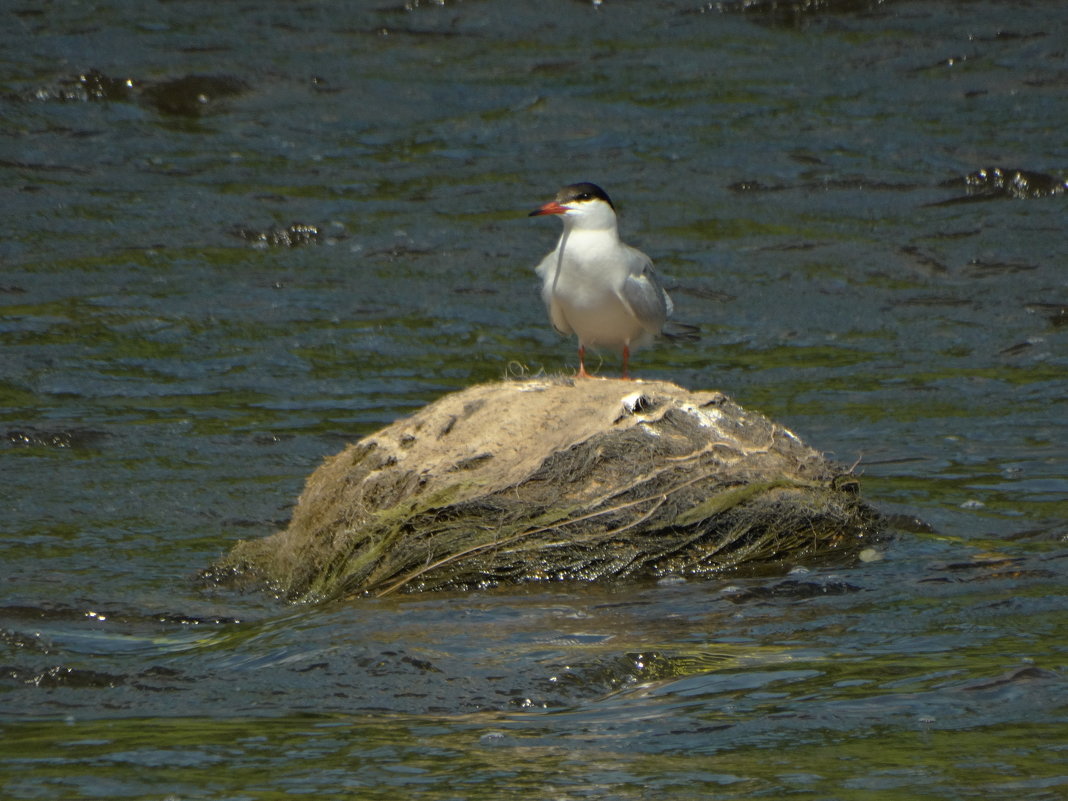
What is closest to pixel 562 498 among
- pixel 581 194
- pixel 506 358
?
pixel 581 194

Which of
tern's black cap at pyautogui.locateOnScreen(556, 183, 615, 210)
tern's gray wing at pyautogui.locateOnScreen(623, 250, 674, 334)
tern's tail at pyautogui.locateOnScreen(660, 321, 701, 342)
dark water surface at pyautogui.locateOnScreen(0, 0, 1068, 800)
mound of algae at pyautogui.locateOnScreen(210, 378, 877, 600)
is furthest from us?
tern's tail at pyautogui.locateOnScreen(660, 321, 701, 342)

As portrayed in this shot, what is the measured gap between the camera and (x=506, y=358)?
15.2 metres

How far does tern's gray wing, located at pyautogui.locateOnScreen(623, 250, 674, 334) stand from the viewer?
10.8m

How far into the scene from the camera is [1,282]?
1652 centimetres

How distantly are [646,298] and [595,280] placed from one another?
45cm

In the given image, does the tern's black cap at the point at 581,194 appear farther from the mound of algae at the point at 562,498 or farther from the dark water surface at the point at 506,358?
the dark water surface at the point at 506,358

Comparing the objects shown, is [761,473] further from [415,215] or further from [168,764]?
[415,215]

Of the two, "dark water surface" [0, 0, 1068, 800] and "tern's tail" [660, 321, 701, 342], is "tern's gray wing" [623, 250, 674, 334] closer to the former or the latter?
"dark water surface" [0, 0, 1068, 800]

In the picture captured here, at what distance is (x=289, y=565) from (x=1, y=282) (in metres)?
8.34

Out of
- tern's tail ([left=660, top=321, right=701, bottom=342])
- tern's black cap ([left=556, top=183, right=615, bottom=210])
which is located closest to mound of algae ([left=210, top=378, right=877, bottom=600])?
tern's black cap ([left=556, top=183, right=615, bottom=210])

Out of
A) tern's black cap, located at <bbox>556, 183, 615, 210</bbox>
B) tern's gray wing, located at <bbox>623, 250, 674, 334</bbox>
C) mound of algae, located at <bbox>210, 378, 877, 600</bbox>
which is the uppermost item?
tern's black cap, located at <bbox>556, 183, 615, 210</bbox>

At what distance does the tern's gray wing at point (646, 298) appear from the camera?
10828 millimetres

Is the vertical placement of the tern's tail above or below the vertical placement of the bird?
below

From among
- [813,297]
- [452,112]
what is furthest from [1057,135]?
[452,112]
